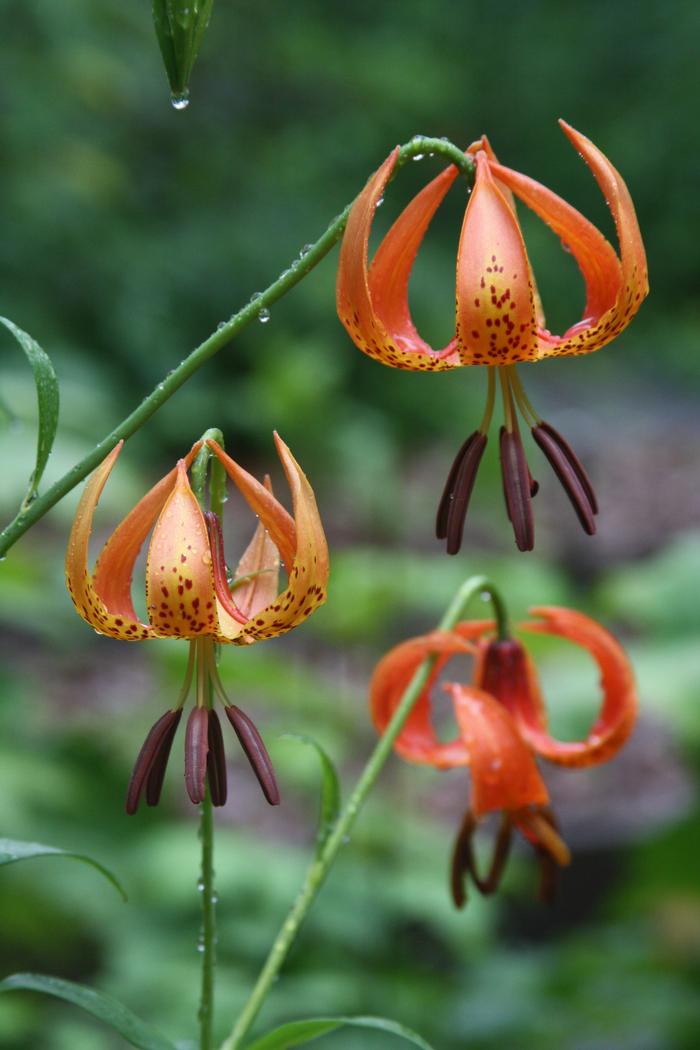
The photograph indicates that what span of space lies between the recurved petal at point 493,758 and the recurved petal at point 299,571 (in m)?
0.36

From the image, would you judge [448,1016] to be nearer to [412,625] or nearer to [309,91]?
[412,625]

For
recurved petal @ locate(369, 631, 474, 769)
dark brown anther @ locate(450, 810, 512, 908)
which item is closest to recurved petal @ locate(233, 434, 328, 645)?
recurved petal @ locate(369, 631, 474, 769)

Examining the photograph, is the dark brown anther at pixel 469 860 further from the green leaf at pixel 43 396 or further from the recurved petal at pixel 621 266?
the green leaf at pixel 43 396

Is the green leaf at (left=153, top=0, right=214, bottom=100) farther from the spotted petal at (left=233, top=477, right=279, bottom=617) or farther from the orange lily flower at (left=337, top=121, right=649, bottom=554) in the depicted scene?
the spotted petal at (left=233, top=477, right=279, bottom=617)

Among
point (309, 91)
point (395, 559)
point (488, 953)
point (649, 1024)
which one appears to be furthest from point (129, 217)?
point (649, 1024)

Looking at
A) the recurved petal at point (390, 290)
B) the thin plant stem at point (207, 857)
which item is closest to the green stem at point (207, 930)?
the thin plant stem at point (207, 857)

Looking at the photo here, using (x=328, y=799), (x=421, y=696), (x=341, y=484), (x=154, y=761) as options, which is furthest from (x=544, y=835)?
(x=341, y=484)

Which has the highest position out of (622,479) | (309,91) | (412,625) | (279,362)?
(309,91)

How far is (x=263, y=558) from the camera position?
108 cm

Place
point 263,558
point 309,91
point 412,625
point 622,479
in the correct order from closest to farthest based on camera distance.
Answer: point 263,558 < point 412,625 < point 622,479 < point 309,91

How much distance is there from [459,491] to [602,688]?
0.43 meters

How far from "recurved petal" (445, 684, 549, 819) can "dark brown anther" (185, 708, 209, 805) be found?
353 mm

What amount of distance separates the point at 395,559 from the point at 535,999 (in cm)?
127

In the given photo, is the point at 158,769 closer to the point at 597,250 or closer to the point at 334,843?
the point at 334,843
